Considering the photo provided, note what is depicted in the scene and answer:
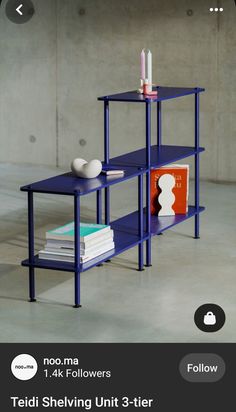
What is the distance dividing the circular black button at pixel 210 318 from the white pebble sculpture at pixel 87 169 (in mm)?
1196

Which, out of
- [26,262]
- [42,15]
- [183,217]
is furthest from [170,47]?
[26,262]

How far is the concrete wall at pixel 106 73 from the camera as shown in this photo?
10242mm

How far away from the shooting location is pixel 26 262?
6320 millimetres

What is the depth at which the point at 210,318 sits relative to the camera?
223 inches

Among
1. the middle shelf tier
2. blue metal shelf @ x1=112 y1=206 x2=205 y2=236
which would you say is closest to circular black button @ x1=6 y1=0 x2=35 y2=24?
the middle shelf tier

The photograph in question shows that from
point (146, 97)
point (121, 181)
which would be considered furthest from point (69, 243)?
point (146, 97)

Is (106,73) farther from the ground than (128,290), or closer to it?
farther from the ground

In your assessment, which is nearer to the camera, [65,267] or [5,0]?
[65,267]

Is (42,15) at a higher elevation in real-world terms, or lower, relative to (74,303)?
higher

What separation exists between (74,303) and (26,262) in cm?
42

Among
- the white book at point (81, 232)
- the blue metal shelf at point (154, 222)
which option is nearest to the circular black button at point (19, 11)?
the blue metal shelf at point (154, 222)

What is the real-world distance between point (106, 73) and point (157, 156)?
3.53 m

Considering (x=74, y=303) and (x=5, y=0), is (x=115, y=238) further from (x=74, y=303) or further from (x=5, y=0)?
(x=5, y=0)

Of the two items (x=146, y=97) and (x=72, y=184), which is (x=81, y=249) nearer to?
(x=72, y=184)
